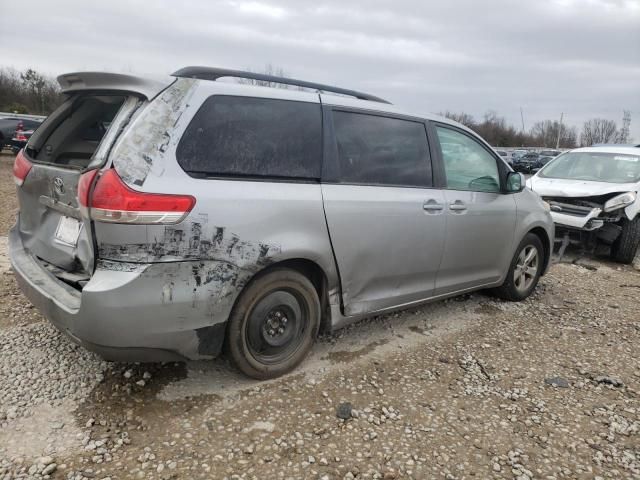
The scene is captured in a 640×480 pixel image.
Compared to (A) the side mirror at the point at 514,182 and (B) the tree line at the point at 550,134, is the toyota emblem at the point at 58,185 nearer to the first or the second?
(A) the side mirror at the point at 514,182

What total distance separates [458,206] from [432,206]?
334 mm

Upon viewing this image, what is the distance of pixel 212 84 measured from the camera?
2.72 metres

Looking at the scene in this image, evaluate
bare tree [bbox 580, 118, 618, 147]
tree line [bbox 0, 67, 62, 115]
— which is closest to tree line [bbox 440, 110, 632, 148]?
bare tree [bbox 580, 118, 618, 147]

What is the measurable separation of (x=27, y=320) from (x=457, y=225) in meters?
3.32

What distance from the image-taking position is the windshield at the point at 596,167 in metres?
7.77

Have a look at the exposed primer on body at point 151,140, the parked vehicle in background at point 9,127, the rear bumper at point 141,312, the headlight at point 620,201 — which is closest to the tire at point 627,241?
the headlight at point 620,201

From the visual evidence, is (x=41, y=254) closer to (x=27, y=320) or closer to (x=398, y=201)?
(x=27, y=320)

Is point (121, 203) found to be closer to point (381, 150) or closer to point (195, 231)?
point (195, 231)

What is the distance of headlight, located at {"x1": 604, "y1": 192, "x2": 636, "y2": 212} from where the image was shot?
7055 mm

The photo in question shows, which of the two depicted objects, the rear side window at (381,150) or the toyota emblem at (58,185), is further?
the rear side window at (381,150)

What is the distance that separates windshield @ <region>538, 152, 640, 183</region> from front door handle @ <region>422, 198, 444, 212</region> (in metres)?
5.40

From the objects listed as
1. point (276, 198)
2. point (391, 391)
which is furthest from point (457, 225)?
point (276, 198)

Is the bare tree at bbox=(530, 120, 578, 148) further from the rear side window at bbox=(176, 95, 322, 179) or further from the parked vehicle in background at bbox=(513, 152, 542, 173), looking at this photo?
the rear side window at bbox=(176, 95, 322, 179)

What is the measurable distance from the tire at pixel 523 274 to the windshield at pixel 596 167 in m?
3.66
